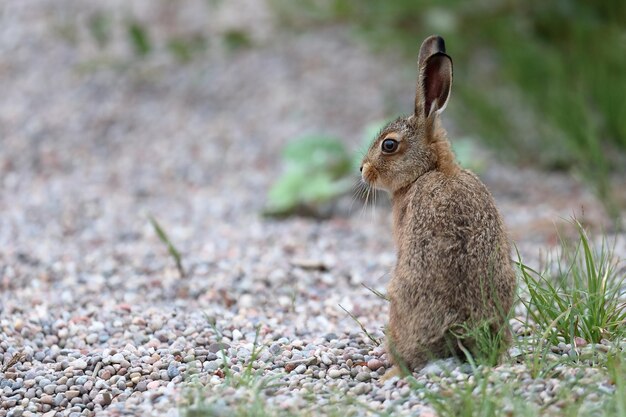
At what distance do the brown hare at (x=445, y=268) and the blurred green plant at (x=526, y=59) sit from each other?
375cm

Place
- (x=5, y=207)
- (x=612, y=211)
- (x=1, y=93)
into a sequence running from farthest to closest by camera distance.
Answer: (x=1, y=93) → (x=5, y=207) → (x=612, y=211)

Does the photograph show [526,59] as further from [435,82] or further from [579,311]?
[579,311]

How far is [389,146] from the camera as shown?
13.6 ft

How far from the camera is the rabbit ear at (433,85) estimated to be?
405cm

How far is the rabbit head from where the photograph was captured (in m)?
4.06

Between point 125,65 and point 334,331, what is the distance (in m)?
5.07

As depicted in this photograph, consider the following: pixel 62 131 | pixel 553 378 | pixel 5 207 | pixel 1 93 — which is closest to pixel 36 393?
pixel 553 378

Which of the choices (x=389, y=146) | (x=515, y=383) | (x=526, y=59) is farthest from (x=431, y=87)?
(x=526, y=59)

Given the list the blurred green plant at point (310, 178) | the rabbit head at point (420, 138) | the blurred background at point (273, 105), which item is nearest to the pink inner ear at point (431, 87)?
the rabbit head at point (420, 138)

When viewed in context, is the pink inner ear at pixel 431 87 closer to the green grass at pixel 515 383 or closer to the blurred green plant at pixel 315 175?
the green grass at pixel 515 383

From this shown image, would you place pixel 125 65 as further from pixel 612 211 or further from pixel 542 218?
pixel 612 211

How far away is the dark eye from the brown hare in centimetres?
20

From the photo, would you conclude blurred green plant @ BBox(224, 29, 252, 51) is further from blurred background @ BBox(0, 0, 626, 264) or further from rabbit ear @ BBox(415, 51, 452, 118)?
rabbit ear @ BBox(415, 51, 452, 118)

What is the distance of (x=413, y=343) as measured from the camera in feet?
12.2
